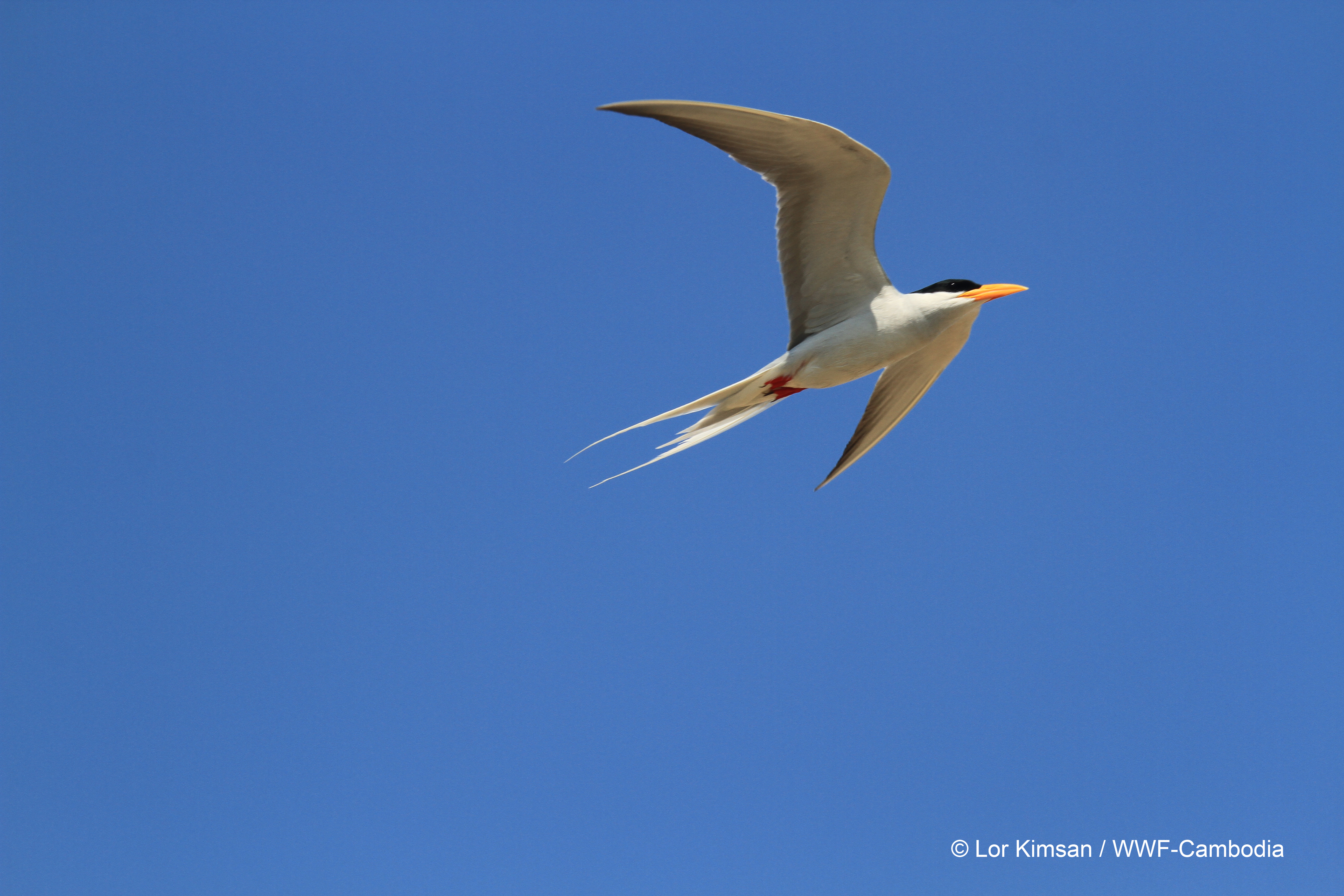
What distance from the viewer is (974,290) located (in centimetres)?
706

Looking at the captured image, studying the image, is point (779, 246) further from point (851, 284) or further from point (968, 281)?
point (968, 281)

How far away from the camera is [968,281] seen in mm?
7102

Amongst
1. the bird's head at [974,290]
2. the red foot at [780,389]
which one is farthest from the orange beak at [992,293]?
the red foot at [780,389]

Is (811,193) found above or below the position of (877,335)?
above

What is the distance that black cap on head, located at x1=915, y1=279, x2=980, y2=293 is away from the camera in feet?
23.2

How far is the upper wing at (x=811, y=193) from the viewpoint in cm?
604

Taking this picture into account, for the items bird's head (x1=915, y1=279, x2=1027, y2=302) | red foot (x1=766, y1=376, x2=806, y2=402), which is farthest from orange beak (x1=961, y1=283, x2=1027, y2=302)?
red foot (x1=766, y1=376, x2=806, y2=402)

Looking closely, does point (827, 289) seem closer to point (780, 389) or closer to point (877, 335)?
point (877, 335)

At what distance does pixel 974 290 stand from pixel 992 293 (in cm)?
14

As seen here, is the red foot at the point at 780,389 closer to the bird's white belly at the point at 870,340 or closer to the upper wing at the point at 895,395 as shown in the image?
the bird's white belly at the point at 870,340

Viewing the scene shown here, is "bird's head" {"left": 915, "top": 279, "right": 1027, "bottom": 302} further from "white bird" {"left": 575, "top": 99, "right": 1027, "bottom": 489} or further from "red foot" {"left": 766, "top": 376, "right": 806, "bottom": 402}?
"red foot" {"left": 766, "top": 376, "right": 806, "bottom": 402}

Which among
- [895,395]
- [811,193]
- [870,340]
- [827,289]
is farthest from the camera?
[895,395]

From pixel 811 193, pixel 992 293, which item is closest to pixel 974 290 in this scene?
pixel 992 293

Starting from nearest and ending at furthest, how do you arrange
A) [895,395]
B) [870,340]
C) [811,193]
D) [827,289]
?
[811,193]
[870,340]
[827,289]
[895,395]
